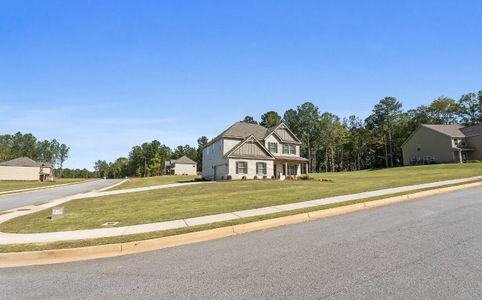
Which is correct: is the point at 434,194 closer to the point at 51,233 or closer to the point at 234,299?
the point at 234,299

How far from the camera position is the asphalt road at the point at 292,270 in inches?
164

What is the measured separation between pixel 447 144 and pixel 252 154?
3835cm

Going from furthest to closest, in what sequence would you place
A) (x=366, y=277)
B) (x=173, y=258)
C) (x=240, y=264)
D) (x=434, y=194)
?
1. (x=434, y=194)
2. (x=173, y=258)
3. (x=240, y=264)
4. (x=366, y=277)

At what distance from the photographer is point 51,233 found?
8.61m

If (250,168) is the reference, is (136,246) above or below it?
below

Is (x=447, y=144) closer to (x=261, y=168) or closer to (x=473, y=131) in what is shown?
(x=473, y=131)

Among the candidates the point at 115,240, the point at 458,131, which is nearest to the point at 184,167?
the point at 458,131

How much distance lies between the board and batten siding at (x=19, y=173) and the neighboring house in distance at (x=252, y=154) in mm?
51068

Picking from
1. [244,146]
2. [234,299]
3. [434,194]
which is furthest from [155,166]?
[234,299]

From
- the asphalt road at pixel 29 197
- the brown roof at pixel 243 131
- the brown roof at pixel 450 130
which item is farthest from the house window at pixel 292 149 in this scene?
the brown roof at pixel 450 130

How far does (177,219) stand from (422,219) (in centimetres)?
763

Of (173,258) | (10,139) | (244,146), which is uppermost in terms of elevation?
(10,139)

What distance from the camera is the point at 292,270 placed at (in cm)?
497

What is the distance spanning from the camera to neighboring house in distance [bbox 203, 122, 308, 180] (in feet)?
109
